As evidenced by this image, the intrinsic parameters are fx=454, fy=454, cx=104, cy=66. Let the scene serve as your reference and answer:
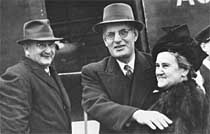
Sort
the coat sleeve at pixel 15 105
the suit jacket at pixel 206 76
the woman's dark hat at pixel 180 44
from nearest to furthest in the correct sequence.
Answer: the coat sleeve at pixel 15 105 < the woman's dark hat at pixel 180 44 < the suit jacket at pixel 206 76

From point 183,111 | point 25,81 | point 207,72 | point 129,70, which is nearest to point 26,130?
point 25,81

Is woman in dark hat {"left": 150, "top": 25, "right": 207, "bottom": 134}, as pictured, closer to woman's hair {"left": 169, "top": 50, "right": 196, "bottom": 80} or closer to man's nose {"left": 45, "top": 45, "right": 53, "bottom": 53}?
woman's hair {"left": 169, "top": 50, "right": 196, "bottom": 80}

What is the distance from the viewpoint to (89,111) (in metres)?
4.64

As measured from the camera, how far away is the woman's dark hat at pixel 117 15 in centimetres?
464

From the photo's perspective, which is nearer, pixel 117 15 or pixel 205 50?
pixel 117 15

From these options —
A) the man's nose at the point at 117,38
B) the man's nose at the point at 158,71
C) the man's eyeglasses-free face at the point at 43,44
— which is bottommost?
the man's nose at the point at 158,71

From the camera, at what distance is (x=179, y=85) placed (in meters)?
4.53

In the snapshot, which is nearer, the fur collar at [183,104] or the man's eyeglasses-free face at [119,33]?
the fur collar at [183,104]

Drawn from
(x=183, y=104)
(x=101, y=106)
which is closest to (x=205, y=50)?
(x=183, y=104)

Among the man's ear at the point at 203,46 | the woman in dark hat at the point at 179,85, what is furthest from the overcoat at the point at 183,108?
the man's ear at the point at 203,46

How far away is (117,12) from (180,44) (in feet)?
2.36

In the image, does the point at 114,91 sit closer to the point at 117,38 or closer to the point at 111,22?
the point at 117,38

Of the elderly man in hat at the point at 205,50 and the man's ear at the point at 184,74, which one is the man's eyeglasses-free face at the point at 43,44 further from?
the elderly man in hat at the point at 205,50

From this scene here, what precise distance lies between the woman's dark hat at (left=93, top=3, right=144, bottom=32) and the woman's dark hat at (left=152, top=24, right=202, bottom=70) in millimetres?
279
